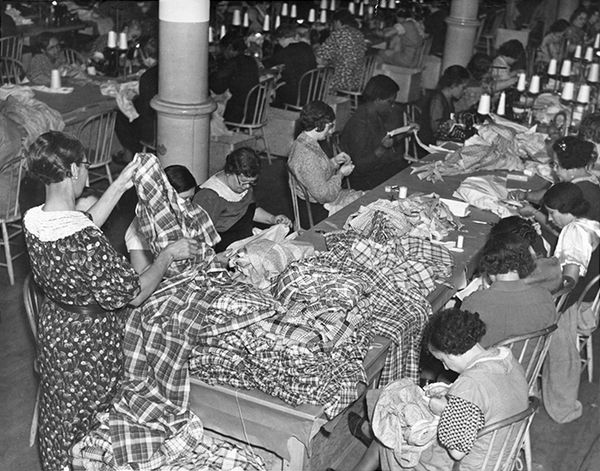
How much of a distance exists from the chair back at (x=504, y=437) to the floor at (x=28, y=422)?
22.0 inches

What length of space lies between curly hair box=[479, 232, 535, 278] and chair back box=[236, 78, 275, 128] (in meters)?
3.83

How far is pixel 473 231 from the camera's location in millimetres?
4562

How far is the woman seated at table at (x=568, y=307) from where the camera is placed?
418 centimetres

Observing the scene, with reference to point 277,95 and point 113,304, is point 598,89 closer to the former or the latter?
point 277,95

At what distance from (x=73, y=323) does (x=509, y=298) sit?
160 cm

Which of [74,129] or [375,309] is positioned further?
[74,129]

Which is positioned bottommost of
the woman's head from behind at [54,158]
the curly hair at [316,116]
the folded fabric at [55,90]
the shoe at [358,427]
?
the shoe at [358,427]

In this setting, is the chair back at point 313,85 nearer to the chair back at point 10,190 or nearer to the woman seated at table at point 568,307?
the chair back at point 10,190

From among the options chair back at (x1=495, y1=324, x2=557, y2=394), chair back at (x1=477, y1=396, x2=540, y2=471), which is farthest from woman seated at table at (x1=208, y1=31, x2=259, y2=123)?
chair back at (x1=477, y1=396, x2=540, y2=471)

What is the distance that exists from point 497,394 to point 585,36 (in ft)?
27.3

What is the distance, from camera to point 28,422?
12.7 feet

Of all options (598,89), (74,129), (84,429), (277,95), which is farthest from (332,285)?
(598,89)

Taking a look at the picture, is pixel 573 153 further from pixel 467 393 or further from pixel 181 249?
pixel 181 249

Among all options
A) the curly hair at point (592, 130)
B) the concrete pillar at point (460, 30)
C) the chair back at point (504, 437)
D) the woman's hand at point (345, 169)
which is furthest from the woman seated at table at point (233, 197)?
the concrete pillar at point (460, 30)
